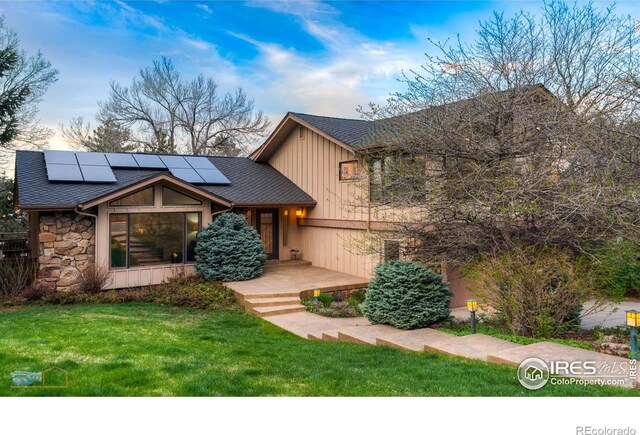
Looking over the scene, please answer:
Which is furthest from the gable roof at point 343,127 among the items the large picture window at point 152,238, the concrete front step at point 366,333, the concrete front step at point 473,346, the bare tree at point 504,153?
the concrete front step at point 473,346

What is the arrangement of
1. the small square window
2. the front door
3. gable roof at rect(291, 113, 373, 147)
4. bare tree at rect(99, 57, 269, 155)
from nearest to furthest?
1. the small square window
2. gable roof at rect(291, 113, 373, 147)
3. the front door
4. bare tree at rect(99, 57, 269, 155)

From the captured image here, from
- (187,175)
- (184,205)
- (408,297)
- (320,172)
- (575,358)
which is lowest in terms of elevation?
(575,358)

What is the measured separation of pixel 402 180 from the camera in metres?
8.14

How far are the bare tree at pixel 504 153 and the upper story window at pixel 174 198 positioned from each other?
18.1 ft

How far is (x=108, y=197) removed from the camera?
35.2ft

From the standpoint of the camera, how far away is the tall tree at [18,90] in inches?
645

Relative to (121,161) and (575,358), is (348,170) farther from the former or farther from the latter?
(575,358)

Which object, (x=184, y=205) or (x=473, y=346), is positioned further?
(x=184, y=205)

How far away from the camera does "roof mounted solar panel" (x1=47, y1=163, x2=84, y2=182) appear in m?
11.4

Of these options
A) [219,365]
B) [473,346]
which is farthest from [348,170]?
[219,365]

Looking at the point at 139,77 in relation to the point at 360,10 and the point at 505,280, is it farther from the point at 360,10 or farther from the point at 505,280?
Answer: the point at 505,280

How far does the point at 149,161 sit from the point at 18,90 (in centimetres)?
773

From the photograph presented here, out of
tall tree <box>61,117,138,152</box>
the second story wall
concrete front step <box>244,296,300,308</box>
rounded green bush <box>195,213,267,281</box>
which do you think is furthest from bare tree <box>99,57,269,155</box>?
concrete front step <box>244,296,300,308</box>

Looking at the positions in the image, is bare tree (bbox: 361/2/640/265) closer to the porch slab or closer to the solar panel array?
the porch slab
